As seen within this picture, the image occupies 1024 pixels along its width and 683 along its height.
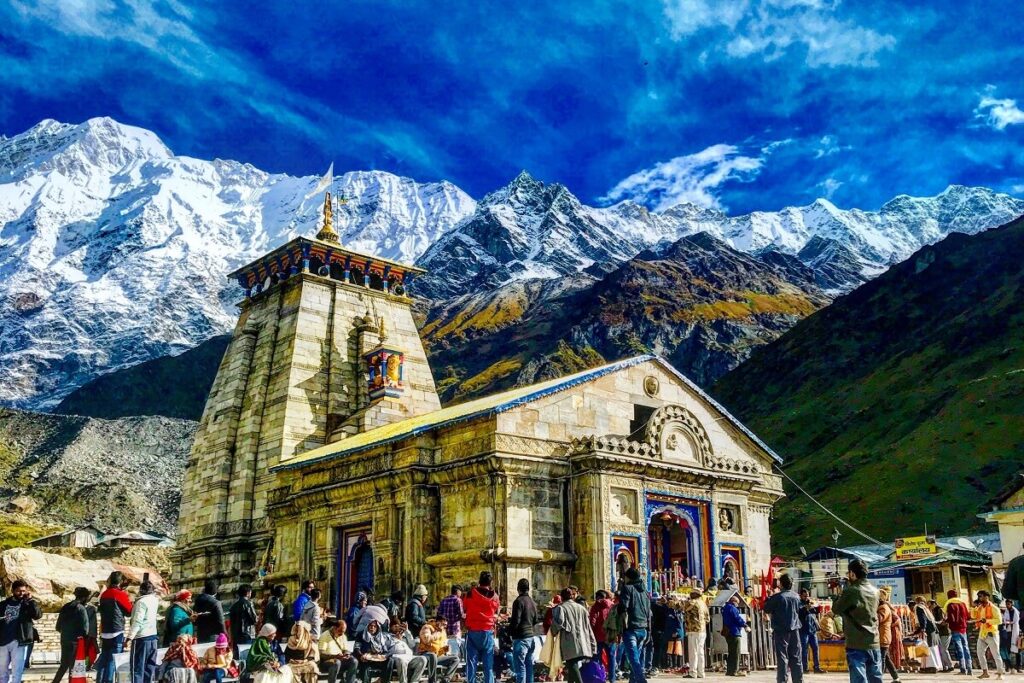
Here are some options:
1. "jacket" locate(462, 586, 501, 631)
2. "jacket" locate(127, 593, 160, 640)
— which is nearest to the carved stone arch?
"jacket" locate(462, 586, 501, 631)

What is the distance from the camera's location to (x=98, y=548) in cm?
5269

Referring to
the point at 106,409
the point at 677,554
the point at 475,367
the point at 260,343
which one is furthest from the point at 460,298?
the point at 677,554

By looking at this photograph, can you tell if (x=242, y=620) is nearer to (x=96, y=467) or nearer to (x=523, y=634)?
(x=523, y=634)

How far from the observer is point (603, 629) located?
1592 cm

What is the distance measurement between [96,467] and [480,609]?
7855 centimetres

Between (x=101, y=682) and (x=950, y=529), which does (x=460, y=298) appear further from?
(x=101, y=682)

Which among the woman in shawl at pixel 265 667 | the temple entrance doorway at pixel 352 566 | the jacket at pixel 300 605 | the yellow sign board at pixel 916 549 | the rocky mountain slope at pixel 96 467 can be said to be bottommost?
the woman in shawl at pixel 265 667

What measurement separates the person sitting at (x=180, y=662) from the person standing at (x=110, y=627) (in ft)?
5.40

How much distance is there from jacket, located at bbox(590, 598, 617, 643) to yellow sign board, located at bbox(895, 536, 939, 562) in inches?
993

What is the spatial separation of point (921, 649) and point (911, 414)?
60.2 m

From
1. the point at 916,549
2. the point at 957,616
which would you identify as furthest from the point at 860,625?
the point at 916,549

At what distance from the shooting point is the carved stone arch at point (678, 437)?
947 inches

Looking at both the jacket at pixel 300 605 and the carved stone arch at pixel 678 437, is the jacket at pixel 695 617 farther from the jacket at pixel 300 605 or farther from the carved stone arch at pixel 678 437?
the jacket at pixel 300 605

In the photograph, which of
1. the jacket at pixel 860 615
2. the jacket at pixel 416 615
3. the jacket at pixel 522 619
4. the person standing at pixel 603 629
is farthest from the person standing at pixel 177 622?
the jacket at pixel 860 615
